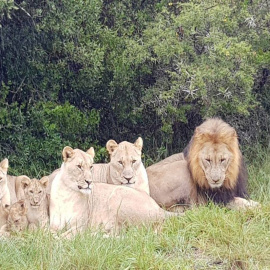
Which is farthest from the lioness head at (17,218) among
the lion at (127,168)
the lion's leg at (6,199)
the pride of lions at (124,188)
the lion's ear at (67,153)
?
the lion at (127,168)

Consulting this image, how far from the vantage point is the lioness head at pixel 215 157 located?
7.16m

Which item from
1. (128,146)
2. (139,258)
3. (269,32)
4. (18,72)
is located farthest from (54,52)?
(139,258)

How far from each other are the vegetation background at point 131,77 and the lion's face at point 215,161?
0.27 metres

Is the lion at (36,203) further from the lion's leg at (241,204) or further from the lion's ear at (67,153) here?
the lion's leg at (241,204)

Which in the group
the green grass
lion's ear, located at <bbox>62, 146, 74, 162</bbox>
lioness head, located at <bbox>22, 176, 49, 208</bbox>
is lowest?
the green grass

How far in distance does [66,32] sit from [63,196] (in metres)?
2.16

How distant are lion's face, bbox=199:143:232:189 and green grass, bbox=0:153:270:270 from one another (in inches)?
15.8

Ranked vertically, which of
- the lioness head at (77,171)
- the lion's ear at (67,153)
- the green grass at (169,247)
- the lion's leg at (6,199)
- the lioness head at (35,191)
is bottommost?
the green grass at (169,247)

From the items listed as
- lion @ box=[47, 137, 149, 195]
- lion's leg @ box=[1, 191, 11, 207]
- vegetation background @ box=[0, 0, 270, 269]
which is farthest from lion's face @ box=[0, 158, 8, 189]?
vegetation background @ box=[0, 0, 270, 269]

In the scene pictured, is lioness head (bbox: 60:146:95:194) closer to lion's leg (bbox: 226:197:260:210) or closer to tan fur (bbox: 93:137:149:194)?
tan fur (bbox: 93:137:149:194)

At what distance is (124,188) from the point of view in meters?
6.71

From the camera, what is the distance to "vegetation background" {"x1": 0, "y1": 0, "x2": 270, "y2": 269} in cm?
794

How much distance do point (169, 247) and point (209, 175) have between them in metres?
1.32

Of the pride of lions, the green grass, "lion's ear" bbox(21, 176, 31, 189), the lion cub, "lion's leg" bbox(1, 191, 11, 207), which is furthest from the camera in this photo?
"lion's leg" bbox(1, 191, 11, 207)
